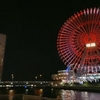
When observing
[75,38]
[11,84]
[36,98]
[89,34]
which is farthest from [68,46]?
[11,84]

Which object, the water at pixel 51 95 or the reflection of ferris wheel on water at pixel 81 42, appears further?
the reflection of ferris wheel on water at pixel 81 42

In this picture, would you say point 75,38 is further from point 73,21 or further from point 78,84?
point 78,84

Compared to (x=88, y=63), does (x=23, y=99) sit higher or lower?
lower

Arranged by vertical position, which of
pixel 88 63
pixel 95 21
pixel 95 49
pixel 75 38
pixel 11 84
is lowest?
A: pixel 11 84

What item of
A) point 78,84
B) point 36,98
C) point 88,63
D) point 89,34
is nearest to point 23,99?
point 36,98

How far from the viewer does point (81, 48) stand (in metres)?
33.2

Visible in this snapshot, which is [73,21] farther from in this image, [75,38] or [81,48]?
[81,48]

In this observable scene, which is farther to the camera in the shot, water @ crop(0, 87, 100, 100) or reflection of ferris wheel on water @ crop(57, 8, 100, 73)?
reflection of ferris wheel on water @ crop(57, 8, 100, 73)

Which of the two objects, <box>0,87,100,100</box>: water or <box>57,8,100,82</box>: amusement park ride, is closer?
<box>0,87,100,100</box>: water

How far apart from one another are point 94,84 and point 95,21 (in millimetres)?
24251

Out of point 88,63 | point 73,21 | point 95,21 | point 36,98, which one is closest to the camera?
point 36,98

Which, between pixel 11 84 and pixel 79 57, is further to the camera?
pixel 11 84

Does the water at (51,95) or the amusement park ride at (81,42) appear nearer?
the water at (51,95)

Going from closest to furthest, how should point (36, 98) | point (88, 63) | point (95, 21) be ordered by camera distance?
point (36, 98) → point (95, 21) → point (88, 63)
